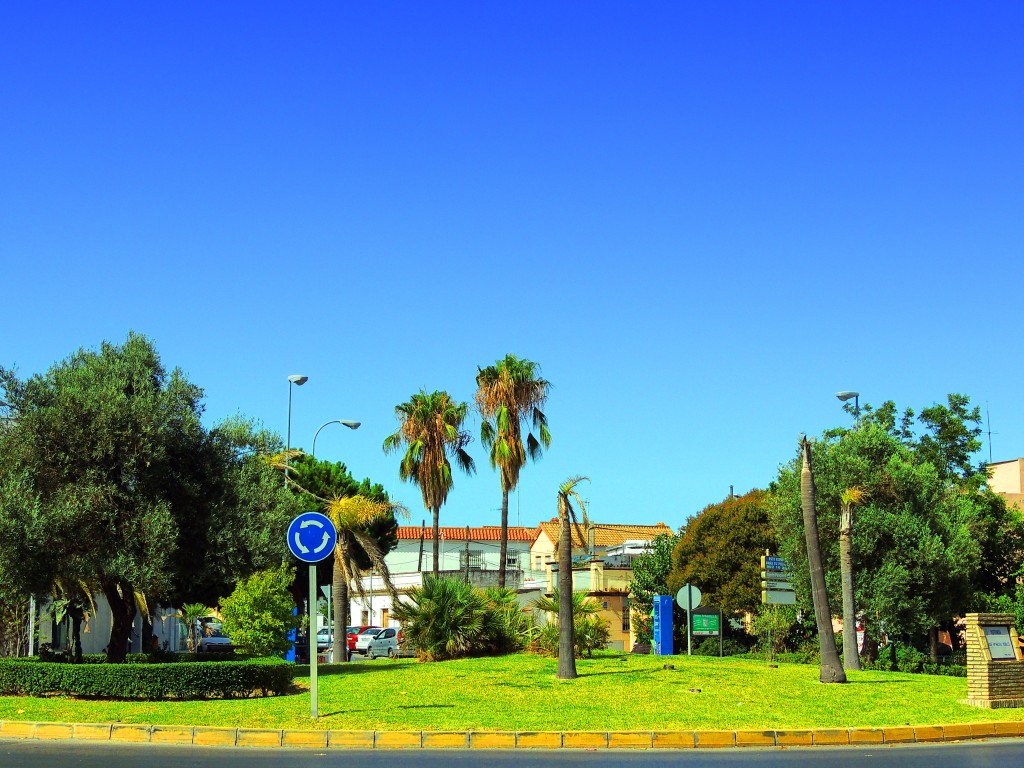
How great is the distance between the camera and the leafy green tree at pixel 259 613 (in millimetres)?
26312

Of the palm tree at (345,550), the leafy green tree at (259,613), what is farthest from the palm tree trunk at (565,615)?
the palm tree at (345,550)

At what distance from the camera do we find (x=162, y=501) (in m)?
20.5

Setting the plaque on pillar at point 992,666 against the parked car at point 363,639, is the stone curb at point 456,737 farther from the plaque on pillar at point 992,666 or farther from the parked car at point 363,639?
the parked car at point 363,639

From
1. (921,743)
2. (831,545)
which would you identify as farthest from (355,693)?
(831,545)

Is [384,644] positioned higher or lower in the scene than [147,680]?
lower

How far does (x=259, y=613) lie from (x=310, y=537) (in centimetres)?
1217

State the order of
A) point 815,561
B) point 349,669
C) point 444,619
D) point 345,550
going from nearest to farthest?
point 815,561 < point 349,669 < point 444,619 < point 345,550

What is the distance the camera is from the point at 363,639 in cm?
5244

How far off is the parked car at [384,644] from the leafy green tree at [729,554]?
502 inches

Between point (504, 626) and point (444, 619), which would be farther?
point (504, 626)

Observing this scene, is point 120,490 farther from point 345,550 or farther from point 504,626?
point 345,550

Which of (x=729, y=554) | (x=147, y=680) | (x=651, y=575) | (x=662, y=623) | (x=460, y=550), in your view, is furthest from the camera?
(x=460, y=550)

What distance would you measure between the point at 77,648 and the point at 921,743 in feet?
51.5

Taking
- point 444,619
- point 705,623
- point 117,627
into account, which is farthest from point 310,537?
point 705,623
